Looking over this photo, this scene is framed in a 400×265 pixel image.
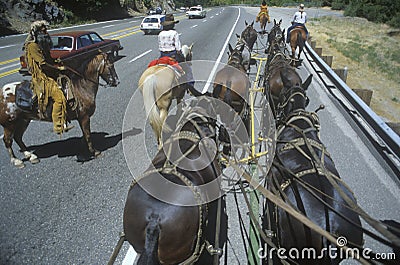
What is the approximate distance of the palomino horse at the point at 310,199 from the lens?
2.81 meters

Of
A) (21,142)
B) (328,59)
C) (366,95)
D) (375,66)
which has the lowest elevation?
(375,66)

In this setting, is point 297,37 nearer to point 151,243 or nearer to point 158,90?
point 158,90

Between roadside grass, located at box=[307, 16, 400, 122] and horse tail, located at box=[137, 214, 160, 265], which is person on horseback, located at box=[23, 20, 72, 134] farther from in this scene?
roadside grass, located at box=[307, 16, 400, 122]

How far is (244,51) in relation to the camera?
8.83 metres

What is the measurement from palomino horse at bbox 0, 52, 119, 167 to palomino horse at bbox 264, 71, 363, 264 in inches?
167

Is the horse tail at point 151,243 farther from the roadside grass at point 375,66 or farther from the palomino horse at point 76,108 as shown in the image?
the roadside grass at point 375,66

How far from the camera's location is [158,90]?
6023 mm

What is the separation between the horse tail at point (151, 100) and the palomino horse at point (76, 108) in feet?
4.60

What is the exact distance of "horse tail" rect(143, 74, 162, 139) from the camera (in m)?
5.80

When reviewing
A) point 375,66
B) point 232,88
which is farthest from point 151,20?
point 232,88

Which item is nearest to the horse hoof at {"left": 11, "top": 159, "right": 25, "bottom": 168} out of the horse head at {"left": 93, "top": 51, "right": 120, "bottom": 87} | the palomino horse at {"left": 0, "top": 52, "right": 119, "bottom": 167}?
the palomino horse at {"left": 0, "top": 52, "right": 119, "bottom": 167}

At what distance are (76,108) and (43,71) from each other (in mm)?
936

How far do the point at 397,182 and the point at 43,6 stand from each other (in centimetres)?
3393

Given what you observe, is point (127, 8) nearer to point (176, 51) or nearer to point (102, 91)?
point (102, 91)
